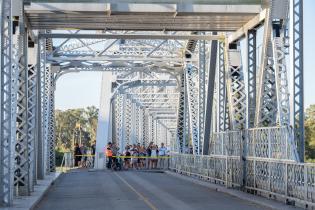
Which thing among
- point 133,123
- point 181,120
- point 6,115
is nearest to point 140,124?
point 133,123

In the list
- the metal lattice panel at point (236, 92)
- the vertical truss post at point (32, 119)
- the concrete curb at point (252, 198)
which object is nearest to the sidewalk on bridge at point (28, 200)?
the vertical truss post at point (32, 119)

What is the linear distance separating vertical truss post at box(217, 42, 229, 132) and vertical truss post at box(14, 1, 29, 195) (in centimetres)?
927

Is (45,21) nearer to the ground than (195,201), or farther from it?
farther from it

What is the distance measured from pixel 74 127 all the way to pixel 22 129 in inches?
4489

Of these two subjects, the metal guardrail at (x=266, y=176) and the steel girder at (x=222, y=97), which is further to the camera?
the steel girder at (x=222, y=97)

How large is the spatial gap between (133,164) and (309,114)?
96.5 feet

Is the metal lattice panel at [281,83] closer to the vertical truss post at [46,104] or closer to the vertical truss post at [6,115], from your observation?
the vertical truss post at [6,115]

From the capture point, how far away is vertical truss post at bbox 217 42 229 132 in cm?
3069

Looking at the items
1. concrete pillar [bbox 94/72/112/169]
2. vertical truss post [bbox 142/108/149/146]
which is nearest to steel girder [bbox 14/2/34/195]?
concrete pillar [bbox 94/72/112/169]

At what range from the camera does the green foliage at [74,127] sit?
13225 centimetres

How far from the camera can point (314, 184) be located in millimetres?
17500

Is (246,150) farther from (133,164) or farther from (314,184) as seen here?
(133,164)

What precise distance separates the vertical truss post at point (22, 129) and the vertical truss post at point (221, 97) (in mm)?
9270

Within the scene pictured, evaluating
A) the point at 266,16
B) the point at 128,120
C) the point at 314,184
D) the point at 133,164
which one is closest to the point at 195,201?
the point at 314,184
